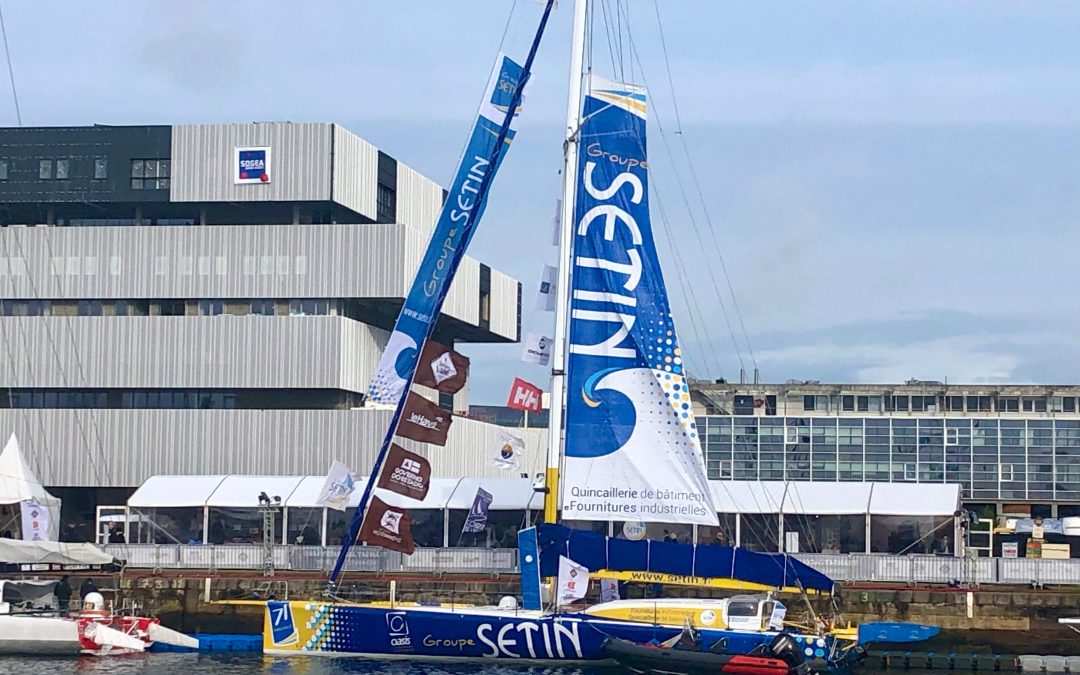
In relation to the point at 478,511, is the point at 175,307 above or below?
above

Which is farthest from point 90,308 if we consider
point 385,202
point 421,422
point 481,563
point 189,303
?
point 421,422

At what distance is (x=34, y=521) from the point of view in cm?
5994

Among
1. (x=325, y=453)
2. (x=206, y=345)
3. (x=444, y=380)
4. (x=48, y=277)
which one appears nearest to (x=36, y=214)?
(x=48, y=277)

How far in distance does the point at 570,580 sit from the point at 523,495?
59.4ft

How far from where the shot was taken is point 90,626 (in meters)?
43.8

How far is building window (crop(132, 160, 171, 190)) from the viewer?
69125 mm

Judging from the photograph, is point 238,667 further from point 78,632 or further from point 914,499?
point 914,499

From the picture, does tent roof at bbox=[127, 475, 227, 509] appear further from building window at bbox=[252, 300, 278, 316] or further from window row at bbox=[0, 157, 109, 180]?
window row at bbox=[0, 157, 109, 180]

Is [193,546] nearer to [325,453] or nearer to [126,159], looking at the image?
[325,453]

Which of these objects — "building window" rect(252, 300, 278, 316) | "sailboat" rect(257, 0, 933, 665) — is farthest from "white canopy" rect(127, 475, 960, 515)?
"sailboat" rect(257, 0, 933, 665)

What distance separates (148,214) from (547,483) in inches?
1494

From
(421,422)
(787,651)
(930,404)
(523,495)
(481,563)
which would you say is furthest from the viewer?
(930,404)

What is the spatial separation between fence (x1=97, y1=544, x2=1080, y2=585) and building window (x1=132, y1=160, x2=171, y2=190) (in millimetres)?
21572

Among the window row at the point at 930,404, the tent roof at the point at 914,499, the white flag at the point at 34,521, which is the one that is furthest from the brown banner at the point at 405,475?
the window row at the point at 930,404
